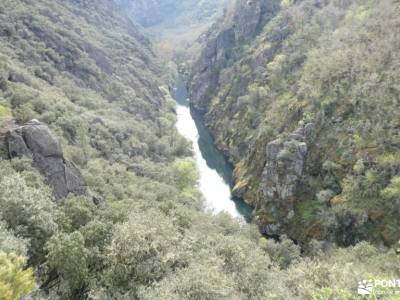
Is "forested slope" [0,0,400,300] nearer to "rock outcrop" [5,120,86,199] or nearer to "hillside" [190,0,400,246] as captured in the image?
"rock outcrop" [5,120,86,199]

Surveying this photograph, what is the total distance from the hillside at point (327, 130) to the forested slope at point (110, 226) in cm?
589

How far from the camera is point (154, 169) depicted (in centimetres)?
6688

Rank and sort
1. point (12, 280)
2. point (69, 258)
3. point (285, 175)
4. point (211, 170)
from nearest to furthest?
point (12, 280)
point (69, 258)
point (285, 175)
point (211, 170)

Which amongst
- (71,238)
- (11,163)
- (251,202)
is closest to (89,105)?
(251,202)

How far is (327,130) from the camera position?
206 ft

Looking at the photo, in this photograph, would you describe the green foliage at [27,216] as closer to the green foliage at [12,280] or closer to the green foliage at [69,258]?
the green foliage at [69,258]

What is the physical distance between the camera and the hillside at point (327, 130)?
5206 cm

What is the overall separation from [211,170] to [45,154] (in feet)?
185

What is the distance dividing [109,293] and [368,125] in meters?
45.4

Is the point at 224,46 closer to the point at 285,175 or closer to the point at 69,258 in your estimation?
the point at 285,175

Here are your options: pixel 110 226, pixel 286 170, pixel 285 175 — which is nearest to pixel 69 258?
pixel 110 226

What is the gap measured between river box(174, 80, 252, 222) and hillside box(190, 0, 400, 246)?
278 cm

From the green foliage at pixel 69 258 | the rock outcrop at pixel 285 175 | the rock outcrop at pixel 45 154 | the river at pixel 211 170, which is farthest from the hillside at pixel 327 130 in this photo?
the green foliage at pixel 69 258

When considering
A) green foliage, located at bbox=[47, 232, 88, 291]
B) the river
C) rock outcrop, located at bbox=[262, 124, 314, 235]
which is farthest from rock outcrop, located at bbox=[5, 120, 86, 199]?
rock outcrop, located at bbox=[262, 124, 314, 235]
